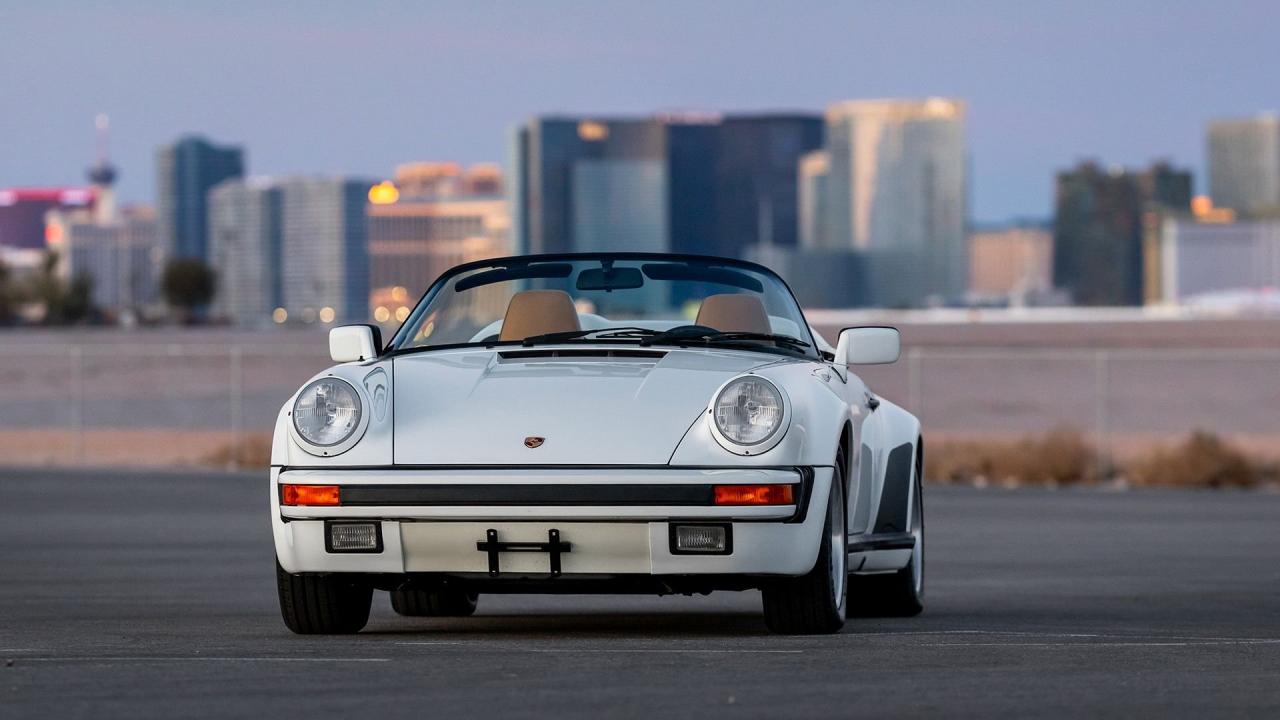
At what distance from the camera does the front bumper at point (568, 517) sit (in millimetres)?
7473

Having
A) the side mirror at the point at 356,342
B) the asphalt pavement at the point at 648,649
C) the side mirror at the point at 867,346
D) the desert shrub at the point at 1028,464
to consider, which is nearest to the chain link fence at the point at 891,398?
the desert shrub at the point at 1028,464

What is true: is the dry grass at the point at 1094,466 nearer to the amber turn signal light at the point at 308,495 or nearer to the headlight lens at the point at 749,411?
the headlight lens at the point at 749,411

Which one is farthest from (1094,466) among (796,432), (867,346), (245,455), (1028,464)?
(796,432)

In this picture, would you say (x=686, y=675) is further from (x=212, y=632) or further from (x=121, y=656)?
(x=212, y=632)

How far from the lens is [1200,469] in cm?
2744

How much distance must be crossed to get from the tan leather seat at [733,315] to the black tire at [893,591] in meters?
1.53

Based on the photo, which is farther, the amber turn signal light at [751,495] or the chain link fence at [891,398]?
the chain link fence at [891,398]

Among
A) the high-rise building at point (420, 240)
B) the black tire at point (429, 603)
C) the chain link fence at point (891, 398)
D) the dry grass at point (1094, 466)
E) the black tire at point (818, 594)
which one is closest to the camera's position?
the black tire at point (818, 594)

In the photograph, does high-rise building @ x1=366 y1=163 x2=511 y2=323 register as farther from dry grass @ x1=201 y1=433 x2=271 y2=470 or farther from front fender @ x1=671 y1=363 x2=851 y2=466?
front fender @ x1=671 y1=363 x2=851 y2=466

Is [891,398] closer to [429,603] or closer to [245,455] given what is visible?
[245,455]

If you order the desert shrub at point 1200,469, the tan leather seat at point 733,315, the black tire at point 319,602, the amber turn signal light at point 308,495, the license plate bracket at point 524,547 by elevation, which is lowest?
the desert shrub at point 1200,469

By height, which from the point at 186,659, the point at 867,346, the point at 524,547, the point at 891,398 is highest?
the point at 867,346

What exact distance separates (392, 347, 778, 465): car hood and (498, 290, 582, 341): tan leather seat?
0.59 metres

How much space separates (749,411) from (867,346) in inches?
57.7
